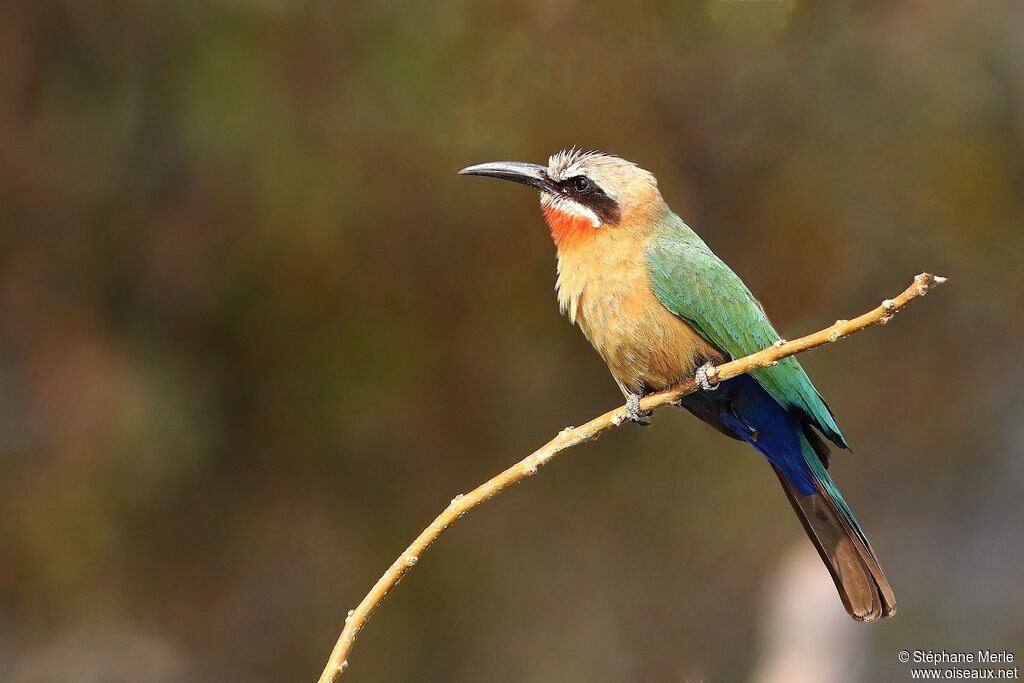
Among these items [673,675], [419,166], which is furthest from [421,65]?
[673,675]

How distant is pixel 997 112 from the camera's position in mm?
5855

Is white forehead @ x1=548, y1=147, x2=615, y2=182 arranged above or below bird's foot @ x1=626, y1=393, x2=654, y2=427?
above

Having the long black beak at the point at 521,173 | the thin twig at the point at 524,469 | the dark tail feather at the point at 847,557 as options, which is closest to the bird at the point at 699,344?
the dark tail feather at the point at 847,557

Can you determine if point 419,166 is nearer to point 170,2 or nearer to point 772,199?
point 170,2

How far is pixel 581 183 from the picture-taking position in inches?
142

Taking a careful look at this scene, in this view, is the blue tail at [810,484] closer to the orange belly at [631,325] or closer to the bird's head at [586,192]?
the orange belly at [631,325]

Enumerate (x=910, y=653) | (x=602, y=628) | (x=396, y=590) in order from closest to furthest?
(x=910, y=653)
(x=396, y=590)
(x=602, y=628)

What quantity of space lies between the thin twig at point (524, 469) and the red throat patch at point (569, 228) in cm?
84

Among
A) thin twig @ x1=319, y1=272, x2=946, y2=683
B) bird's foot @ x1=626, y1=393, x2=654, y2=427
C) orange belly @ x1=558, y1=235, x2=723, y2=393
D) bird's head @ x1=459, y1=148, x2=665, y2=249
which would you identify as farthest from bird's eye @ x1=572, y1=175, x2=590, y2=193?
thin twig @ x1=319, y1=272, x2=946, y2=683

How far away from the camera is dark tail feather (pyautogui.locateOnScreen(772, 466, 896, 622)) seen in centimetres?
319

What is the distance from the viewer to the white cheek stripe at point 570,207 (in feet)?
11.5

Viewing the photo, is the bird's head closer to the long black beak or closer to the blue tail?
the long black beak

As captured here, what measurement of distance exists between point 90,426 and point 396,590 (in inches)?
69.7

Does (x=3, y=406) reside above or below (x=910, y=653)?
above
